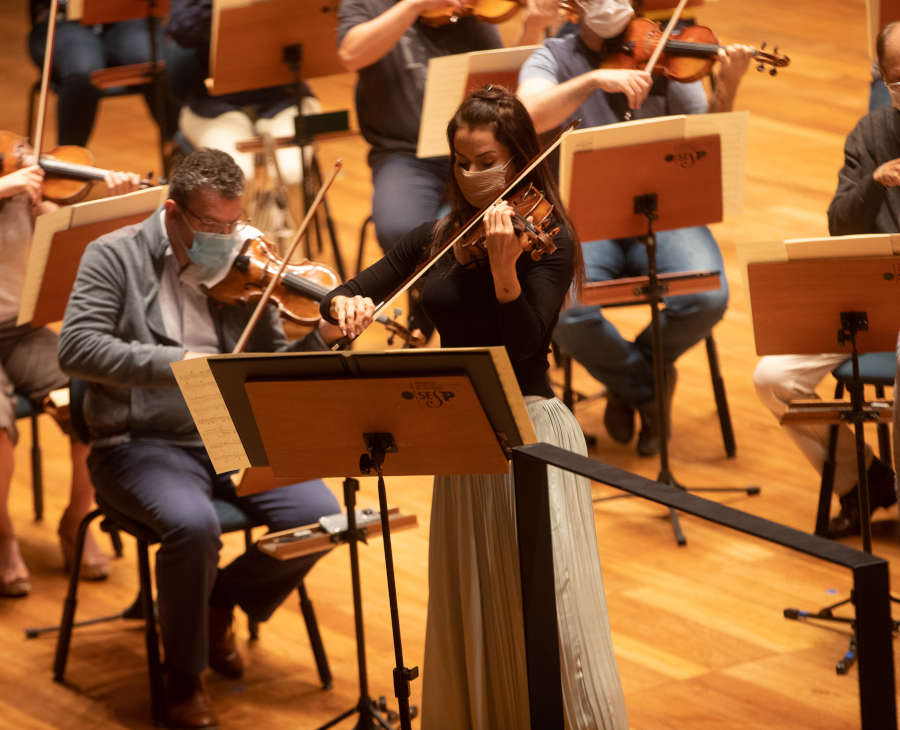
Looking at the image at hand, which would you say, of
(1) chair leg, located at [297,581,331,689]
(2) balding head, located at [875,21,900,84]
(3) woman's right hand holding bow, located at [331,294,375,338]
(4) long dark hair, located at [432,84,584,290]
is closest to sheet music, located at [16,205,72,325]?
(1) chair leg, located at [297,581,331,689]

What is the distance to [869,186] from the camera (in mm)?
3258

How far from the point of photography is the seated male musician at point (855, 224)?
10.1ft

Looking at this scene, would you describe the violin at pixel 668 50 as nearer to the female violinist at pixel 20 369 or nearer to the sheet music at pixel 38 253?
the female violinist at pixel 20 369

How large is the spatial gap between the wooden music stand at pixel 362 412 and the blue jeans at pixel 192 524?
0.65 m

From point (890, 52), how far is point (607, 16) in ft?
3.06

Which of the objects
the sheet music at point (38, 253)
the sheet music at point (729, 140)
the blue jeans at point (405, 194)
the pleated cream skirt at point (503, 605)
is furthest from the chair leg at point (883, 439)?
the sheet music at point (38, 253)

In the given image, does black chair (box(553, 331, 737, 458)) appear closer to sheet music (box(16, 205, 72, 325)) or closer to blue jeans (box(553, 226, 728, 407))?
blue jeans (box(553, 226, 728, 407))

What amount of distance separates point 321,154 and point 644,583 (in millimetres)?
4047

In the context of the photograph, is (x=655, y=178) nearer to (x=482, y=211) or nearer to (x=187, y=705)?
(x=482, y=211)

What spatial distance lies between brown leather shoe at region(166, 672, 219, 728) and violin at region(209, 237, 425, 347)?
0.82 meters

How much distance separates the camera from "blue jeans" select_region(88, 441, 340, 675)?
288 cm

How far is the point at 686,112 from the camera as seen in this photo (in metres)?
3.94

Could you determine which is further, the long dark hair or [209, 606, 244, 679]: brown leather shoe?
[209, 606, 244, 679]: brown leather shoe

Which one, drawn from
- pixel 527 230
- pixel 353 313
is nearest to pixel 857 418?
pixel 527 230
